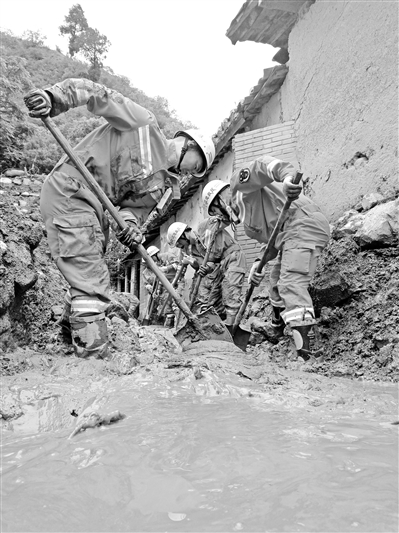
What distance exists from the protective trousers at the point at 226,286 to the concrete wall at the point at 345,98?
49.0 inches

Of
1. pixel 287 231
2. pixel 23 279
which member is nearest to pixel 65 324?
pixel 23 279

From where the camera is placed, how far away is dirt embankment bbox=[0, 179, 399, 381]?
2533mm

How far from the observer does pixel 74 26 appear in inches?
2275

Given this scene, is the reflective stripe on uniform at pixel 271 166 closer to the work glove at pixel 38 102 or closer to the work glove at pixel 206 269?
the work glove at pixel 38 102

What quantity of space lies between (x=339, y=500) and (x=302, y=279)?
2.43 metres

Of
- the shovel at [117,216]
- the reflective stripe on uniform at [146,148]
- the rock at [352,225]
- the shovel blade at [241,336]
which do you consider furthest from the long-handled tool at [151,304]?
the reflective stripe on uniform at [146,148]

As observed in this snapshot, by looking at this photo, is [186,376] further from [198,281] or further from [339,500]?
[198,281]

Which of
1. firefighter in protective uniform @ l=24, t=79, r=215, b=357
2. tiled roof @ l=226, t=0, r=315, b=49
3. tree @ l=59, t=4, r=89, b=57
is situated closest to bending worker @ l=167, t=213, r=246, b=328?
firefighter in protective uniform @ l=24, t=79, r=215, b=357

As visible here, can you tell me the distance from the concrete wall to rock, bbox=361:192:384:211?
8 cm

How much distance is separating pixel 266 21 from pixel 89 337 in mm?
4565

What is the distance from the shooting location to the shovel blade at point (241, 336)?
13.0ft

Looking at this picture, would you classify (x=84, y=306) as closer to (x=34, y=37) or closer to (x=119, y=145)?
(x=119, y=145)

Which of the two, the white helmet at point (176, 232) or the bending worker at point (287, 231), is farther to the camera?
the white helmet at point (176, 232)

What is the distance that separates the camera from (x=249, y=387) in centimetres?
187
